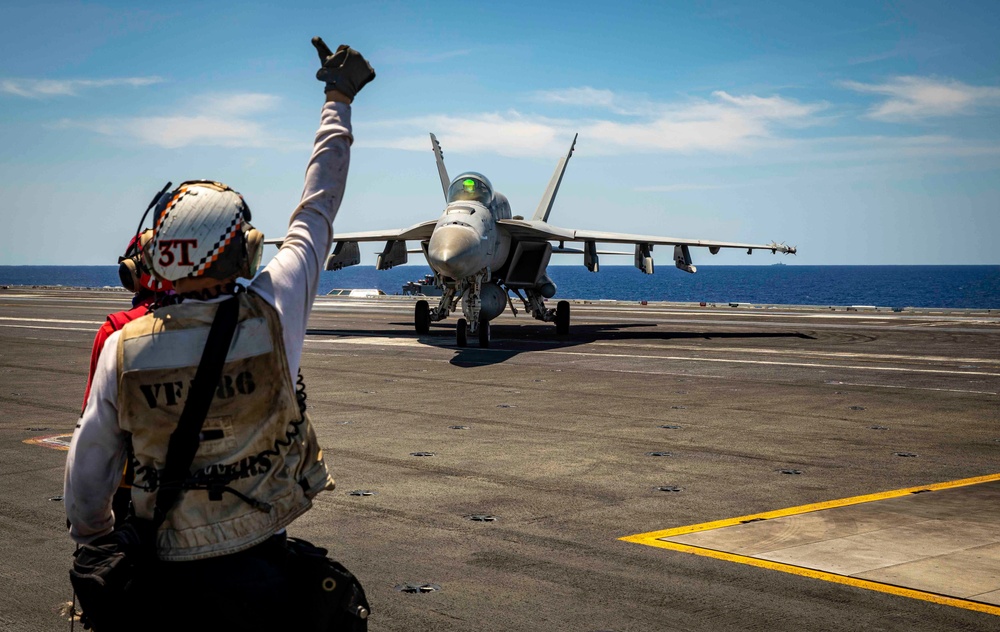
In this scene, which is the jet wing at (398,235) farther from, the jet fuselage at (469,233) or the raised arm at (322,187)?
the raised arm at (322,187)

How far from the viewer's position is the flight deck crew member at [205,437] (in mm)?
2975

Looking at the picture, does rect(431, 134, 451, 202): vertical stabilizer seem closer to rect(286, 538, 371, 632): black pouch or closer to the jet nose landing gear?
the jet nose landing gear

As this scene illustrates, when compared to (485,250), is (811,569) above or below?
below

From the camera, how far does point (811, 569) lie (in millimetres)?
7121

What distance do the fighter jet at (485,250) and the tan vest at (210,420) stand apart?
21.9 m

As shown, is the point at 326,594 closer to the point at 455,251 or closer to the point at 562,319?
the point at 455,251

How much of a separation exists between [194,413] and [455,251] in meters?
22.2

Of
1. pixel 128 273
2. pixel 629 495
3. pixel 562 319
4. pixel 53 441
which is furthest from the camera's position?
pixel 562 319

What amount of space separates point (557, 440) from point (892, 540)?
5.38m

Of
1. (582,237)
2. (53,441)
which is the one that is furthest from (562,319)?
(53,441)

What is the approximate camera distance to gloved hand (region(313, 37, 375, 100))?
354cm

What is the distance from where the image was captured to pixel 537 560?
7.36 meters

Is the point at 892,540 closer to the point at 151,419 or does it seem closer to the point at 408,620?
the point at 408,620

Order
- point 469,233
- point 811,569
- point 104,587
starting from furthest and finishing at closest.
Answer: point 469,233 < point 811,569 < point 104,587
